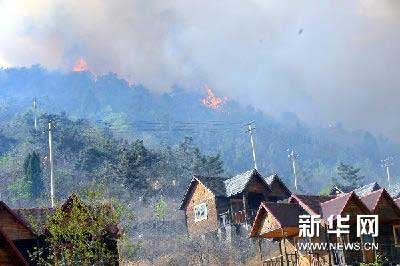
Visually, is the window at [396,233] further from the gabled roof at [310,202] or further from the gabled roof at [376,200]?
the gabled roof at [310,202]

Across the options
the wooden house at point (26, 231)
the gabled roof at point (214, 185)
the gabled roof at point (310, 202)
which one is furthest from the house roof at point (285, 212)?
the gabled roof at point (214, 185)

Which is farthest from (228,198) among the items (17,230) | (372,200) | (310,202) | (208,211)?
(17,230)

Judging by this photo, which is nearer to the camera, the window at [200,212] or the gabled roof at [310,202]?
the gabled roof at [310,202]

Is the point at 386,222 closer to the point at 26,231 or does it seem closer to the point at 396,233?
the point at 396,233

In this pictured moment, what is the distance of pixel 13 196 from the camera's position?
69.9 m

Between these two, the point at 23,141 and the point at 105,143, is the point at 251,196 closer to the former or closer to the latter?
the point at 105,143

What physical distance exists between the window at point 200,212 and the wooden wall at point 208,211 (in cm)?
32

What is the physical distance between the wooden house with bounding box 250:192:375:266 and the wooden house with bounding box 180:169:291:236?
12.5m

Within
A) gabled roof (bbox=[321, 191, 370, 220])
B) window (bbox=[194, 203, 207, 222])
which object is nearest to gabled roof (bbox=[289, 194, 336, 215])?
gabled roof (bbox=[321, 191, 370, 220])

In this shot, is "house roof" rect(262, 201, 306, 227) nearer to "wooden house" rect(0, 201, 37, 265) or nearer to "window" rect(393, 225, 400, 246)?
"window" rect(393, 225, 400, 246)

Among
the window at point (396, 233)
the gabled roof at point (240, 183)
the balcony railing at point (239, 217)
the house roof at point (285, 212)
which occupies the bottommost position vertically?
the window at point (396, 233)

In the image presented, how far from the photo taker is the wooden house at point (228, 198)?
5312cm

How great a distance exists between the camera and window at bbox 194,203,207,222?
56.2 metres

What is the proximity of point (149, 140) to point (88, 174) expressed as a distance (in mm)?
80657
